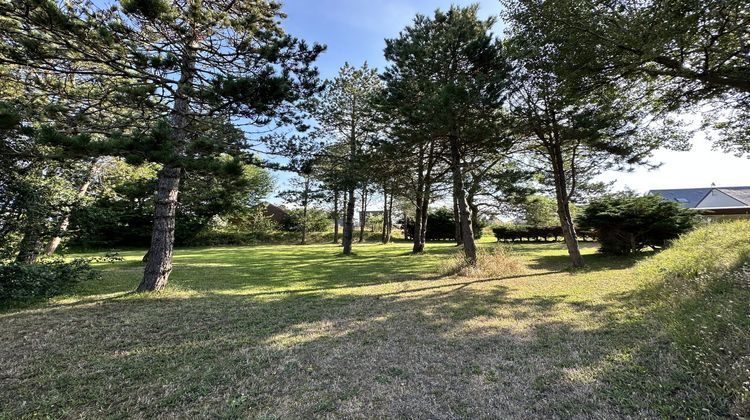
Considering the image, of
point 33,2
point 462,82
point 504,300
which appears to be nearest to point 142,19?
point 33,2

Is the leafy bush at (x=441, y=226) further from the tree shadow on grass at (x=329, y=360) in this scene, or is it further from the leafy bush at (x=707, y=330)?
the tree shadow on grass at (x=329, y=360)

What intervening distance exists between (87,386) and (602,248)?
48.4 ft

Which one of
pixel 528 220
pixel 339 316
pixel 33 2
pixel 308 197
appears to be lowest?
pixel 339 316

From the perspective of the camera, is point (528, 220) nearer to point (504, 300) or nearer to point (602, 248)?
point (602, 248)

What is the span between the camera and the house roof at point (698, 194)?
21.6m

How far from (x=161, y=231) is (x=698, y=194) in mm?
35169

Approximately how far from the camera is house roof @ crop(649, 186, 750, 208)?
21641 mm

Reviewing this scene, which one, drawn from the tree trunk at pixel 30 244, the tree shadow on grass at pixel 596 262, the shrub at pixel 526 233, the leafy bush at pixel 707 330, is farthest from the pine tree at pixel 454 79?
the shrub at pixel 526 233

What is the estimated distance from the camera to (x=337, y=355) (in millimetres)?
3387

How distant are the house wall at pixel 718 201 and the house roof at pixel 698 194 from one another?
0.67 feet

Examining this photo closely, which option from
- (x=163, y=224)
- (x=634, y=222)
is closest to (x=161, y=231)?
(x=163, y=224)

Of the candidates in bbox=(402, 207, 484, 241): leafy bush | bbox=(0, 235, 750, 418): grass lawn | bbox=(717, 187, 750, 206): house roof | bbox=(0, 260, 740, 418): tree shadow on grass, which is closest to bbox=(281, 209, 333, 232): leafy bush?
bbox=(402, 207, 484, 241): leafy bush

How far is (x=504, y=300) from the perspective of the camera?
19.2ft

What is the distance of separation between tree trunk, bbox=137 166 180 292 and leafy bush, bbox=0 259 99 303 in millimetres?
1234
